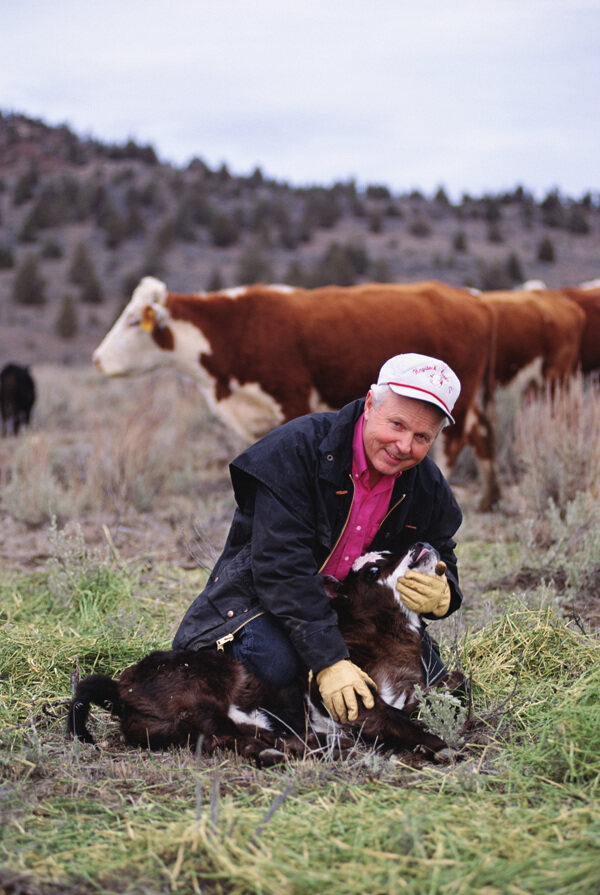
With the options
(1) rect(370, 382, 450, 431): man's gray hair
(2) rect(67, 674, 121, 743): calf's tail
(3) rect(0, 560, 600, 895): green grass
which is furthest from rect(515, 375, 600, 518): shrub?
(2) rect(67, 674, 121, 743): calf's tail

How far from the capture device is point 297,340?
7828mm

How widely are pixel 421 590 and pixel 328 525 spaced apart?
0.43 m

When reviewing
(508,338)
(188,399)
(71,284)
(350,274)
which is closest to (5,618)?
(508,338)

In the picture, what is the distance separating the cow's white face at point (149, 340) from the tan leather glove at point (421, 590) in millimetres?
5355

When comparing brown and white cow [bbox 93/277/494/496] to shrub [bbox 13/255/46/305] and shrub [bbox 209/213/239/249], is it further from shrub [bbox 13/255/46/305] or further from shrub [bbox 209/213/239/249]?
shrub [bbox 209/213/239/249]

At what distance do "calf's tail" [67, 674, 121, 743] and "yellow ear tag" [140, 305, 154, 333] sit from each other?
18.0 ft

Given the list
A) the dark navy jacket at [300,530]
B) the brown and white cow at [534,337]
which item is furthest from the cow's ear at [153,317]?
the dark navy jacket at [300,530]

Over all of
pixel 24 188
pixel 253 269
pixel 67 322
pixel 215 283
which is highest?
pixel 24 188

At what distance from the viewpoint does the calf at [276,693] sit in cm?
304

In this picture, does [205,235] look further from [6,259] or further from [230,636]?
[230,636]

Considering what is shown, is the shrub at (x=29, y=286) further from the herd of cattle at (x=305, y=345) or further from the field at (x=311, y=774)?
the field at (x=311, y=774)

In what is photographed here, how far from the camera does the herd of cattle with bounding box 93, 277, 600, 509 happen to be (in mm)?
7812

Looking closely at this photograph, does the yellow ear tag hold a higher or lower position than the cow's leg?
higher

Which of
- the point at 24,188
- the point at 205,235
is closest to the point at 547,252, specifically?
the point at 205,235
